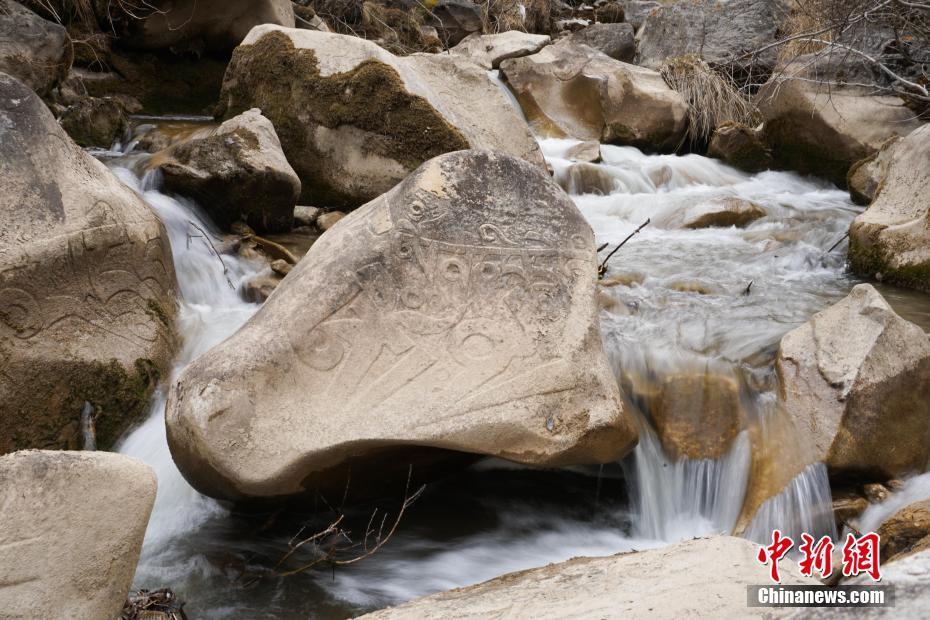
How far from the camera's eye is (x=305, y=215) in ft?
18.4

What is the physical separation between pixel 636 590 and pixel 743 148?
7.16 m

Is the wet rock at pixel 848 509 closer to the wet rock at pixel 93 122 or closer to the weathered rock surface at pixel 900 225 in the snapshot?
the weathered rock surface at pixel 900 225

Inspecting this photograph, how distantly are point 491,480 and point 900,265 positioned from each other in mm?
3311

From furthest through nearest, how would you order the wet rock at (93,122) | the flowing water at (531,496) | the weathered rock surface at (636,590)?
the wet rock at (93,122)
the flowing water at (531,496)
the weathered rock surface at (636,590)

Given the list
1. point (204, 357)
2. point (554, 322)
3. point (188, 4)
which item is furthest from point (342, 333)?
point (188, 4)

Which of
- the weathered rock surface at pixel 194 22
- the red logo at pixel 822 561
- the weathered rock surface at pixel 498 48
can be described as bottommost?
the weathered rock surface at pixel 498 48

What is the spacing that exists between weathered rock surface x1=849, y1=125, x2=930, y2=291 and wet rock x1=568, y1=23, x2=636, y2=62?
5808mm

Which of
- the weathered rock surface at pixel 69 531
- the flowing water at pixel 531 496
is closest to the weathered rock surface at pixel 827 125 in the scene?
the flowing water at pixel 531 496

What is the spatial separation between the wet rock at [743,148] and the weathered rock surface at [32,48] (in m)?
5.95

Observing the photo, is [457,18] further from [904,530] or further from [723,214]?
[904,530]

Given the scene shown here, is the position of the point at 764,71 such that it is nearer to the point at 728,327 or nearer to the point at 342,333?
the point at 728,327

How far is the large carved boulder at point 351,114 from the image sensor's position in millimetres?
5523

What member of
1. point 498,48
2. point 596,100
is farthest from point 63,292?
point 498,48

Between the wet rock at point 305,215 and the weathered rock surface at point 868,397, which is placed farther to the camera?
the wet rock at point 305,215
